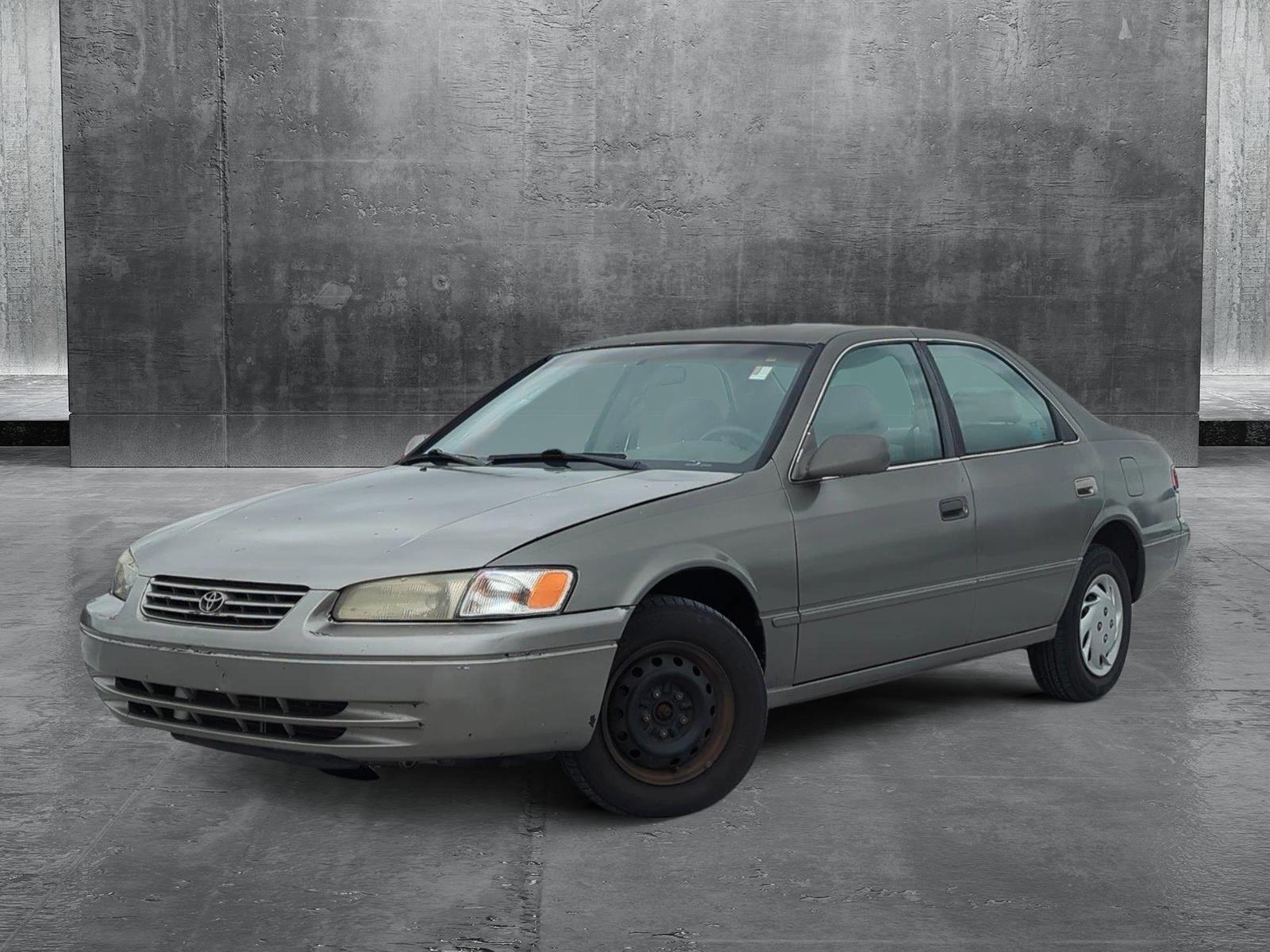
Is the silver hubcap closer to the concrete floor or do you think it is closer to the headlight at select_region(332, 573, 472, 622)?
the concrete floor

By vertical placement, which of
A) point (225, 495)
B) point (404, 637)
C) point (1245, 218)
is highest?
point (1245, 218)

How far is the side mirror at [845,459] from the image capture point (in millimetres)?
5336

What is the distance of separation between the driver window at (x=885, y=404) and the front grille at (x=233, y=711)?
74.9 inches

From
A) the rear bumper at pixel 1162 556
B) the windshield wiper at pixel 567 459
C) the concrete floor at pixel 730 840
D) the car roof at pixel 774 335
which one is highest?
the car roof at pixel 774 335

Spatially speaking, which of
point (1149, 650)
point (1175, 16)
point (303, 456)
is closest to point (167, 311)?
point (303, 456)

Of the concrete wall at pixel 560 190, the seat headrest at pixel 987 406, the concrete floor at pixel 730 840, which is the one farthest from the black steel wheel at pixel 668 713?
the concrete wall at pixel 560 190

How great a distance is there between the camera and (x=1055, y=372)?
56.7 feet

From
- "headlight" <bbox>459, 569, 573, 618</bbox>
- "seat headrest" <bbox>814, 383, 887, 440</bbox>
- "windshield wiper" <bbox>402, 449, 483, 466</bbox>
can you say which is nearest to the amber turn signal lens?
"headlight" <bbox>459, 569, 573, 618</bbox>

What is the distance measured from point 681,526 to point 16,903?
202cm

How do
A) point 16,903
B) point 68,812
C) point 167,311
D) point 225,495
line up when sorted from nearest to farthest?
point 16,903
point 68,812
point 225,495
point 167,311

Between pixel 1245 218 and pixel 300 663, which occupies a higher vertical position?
pixel 1245 218

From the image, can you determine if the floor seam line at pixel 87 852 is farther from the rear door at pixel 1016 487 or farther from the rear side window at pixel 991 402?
the rear side window at pixel 991 402

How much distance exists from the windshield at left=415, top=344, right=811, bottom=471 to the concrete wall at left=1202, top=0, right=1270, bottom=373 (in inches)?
963

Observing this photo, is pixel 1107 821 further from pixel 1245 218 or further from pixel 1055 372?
pixel 1245 218
